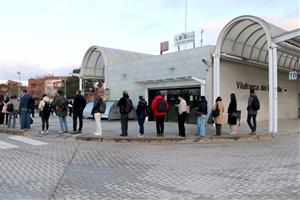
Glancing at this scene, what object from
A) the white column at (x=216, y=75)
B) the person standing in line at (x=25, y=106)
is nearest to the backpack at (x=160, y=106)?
the person standing in line at (x=25, y=106)

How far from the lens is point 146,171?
8008 mm

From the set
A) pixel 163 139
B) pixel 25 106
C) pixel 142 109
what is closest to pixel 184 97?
pixel 142 109

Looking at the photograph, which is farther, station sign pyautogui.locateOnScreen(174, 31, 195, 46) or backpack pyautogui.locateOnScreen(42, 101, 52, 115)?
station sign pyautogui.locateOnScreen(174, 31, 195, 46)

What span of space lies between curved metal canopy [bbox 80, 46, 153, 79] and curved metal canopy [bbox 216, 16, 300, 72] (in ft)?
33.3

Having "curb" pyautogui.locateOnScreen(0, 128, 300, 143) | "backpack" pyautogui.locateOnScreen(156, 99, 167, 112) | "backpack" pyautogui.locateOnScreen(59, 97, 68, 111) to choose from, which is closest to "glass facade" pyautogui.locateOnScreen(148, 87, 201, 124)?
"curb" pyautogui.locateOnScreen(0, 128, 300, 143)

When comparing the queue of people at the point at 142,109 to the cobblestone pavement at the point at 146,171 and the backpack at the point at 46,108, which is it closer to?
the backpack at the point at 46,108

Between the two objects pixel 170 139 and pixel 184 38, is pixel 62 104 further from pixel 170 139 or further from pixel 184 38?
pixel 184 38

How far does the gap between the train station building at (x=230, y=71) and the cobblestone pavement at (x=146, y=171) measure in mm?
6227

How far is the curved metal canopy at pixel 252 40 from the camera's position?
53.8 feet

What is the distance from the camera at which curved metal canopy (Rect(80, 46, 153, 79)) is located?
92.4 feet

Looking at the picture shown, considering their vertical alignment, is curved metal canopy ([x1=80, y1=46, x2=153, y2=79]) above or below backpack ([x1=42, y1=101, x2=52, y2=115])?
above

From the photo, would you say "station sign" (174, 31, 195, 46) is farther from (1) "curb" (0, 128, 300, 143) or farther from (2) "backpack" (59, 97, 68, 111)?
(2) "backpack" (59, 97, 68, 111)

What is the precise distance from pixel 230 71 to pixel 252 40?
2.08m

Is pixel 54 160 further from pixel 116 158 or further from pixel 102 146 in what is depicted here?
pixel 102 146
